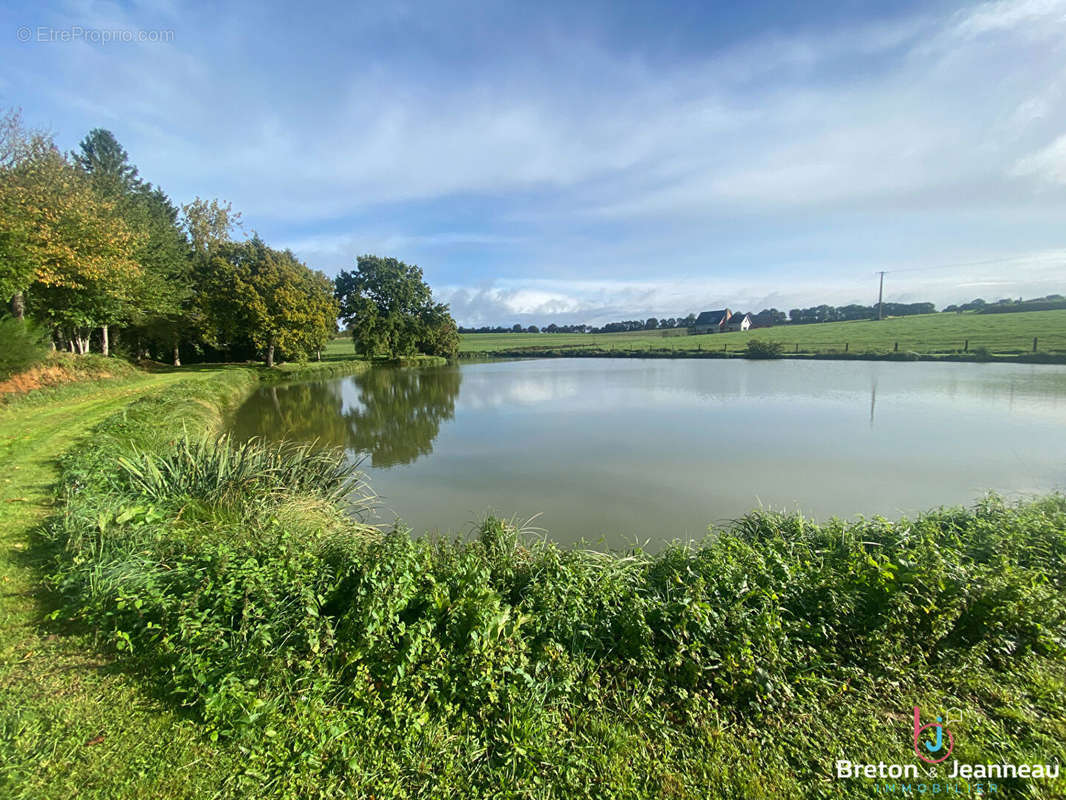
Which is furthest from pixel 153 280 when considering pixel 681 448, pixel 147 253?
pixel 681 448

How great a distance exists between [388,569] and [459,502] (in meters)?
4.42

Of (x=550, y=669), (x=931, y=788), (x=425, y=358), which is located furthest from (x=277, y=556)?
(x=425, y=358)

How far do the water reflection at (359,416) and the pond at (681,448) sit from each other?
0.35 ft

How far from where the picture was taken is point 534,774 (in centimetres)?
213

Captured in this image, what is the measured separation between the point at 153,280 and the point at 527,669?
86.6 feet

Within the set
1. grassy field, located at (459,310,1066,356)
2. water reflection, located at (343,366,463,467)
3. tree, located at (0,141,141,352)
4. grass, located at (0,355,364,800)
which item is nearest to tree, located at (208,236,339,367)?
water reflection, located at (343,366,463,467)

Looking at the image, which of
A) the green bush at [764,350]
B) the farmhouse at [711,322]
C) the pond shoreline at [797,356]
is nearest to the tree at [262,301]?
the pond shoreline at [797,356]

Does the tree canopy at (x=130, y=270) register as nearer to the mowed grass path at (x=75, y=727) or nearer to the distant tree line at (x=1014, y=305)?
the mowed grass path at (x=75, y=727)

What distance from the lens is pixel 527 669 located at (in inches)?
103

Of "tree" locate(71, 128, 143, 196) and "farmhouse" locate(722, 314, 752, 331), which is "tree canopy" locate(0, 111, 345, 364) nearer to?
"tree" locate(71, 128, 143, 196)

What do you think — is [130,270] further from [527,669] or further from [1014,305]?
[1014,305]

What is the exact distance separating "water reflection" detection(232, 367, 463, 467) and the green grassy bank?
6.86 metres

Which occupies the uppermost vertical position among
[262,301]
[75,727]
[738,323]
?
[738,323]

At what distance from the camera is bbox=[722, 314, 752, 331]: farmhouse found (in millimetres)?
68312
